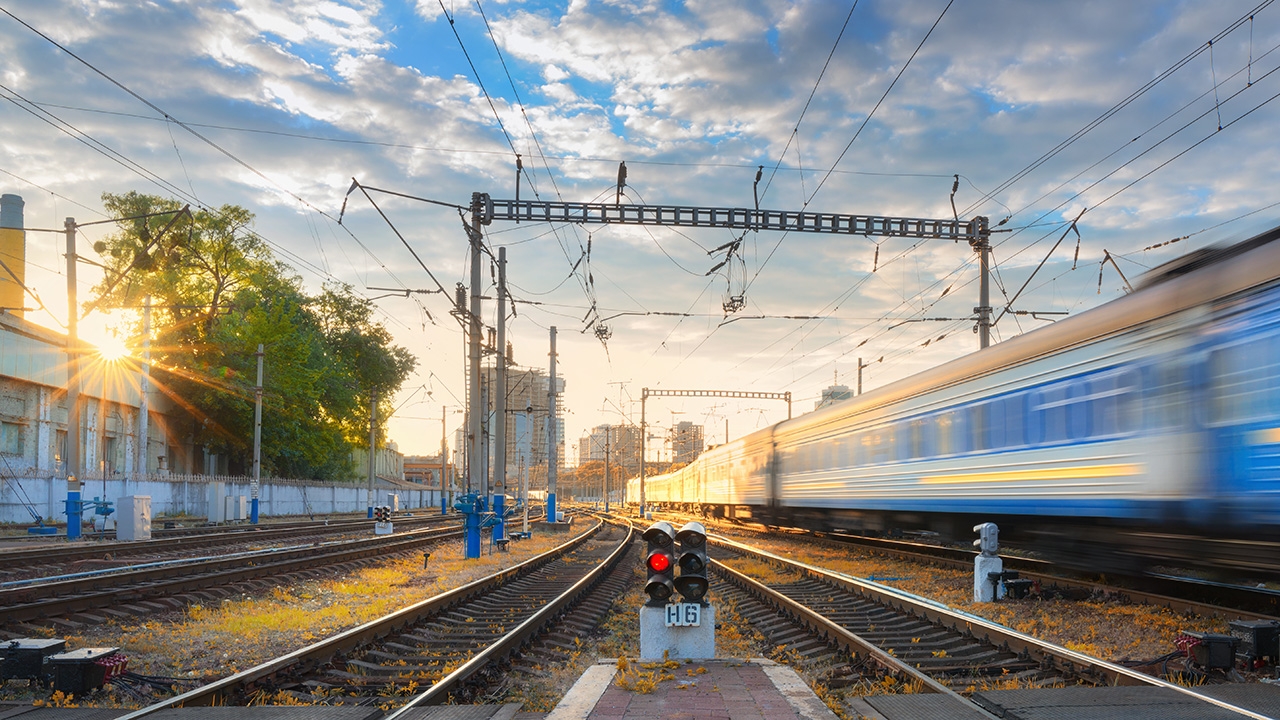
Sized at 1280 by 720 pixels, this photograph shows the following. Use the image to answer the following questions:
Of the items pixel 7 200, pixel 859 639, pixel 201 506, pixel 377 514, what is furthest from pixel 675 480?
pixel 859 639

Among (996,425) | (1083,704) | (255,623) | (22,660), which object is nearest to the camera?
(1083,704)

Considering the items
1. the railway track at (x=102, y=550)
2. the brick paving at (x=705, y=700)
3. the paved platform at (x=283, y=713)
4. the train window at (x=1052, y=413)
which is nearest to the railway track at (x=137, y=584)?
the railway track at (x=102, y=550)

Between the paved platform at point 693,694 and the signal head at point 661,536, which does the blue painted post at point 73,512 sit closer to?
the signal head at point 661,536

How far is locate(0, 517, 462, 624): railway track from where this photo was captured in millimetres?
11156

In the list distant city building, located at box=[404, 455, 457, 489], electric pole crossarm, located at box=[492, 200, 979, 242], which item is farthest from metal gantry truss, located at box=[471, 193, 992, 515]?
distant city building, located at box=[404, 455, 457, 489]

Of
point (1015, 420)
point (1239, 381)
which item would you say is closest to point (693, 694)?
point (1239, 381)

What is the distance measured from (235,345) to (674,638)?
46.7 m

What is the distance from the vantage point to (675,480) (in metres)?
57.3

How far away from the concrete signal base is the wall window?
116 feet

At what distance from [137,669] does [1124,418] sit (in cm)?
1000

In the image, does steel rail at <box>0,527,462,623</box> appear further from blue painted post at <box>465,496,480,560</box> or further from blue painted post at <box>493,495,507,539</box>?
blue painted post at <box>493,495,507,539</box>

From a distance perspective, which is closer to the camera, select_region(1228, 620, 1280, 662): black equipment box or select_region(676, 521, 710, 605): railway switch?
select_region(1228, 620, 1280, 662): black equipment box

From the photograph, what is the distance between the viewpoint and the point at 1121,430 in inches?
419

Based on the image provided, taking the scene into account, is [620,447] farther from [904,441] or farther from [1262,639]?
[1262,639]
